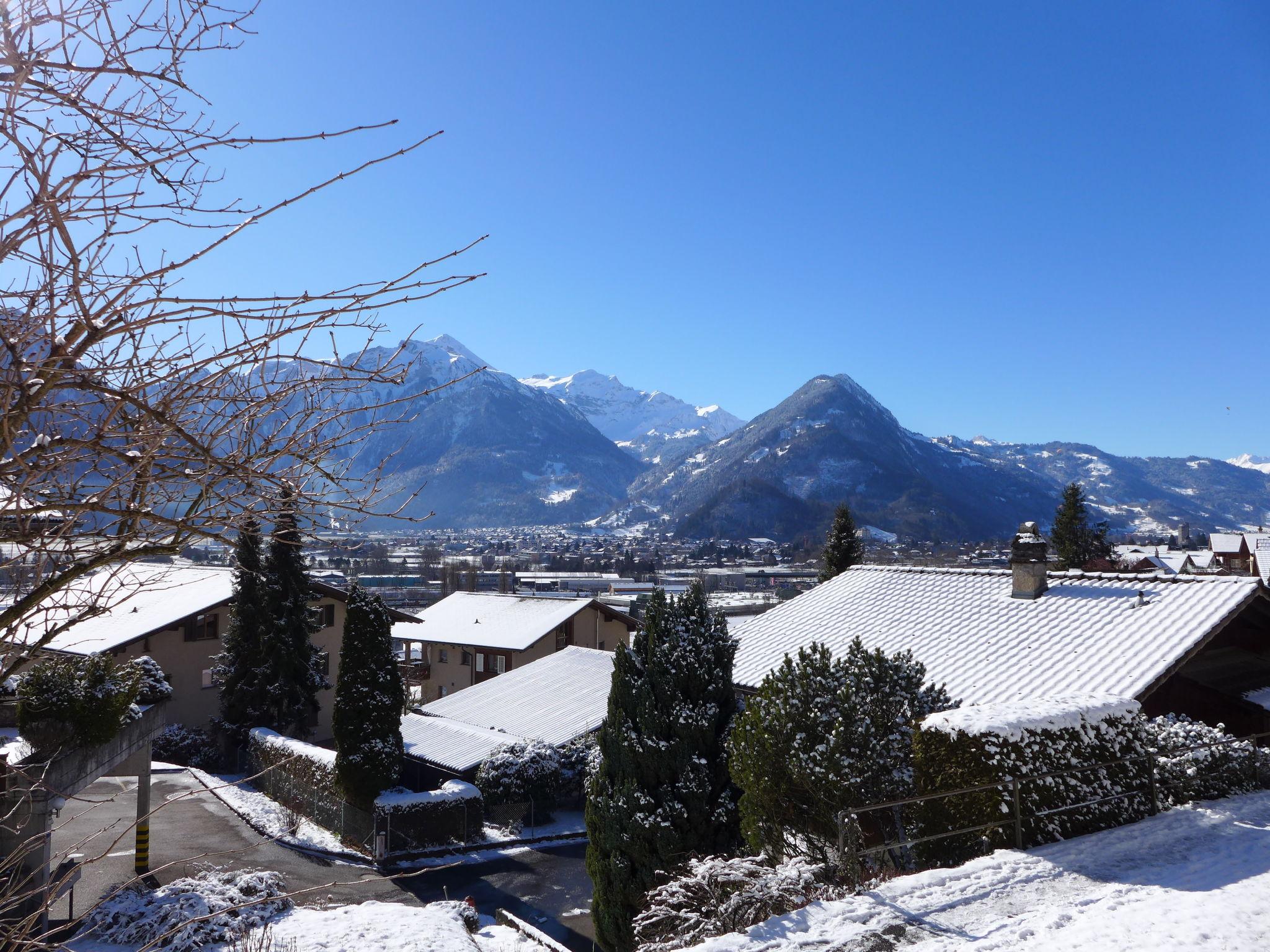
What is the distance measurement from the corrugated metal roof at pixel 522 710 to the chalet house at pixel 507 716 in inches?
1.1

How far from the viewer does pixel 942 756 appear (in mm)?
8719

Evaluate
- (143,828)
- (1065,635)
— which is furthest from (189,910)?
(1065,635)

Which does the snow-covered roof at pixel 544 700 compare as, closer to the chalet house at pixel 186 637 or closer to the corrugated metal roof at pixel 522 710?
the corrugated metal roof at pixel 522 710

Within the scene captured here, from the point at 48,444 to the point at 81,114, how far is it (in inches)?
37.6

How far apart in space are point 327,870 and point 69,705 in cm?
688

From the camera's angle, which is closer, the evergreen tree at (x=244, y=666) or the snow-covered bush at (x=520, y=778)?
the snow-covered bush at (x=520, y=778)

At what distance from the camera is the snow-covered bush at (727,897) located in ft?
23.0

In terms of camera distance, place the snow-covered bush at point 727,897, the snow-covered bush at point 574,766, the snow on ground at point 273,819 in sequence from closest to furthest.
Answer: the snow-covered bush at point 727,897 < the snow on ground at point 273,819 < the snow-covered bush at point 574,766

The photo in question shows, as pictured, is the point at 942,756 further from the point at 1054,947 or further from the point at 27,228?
the point at 27,228

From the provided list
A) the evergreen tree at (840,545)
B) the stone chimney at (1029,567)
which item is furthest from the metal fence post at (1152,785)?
the evergreen tree at (840,545)

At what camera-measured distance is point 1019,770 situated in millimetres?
8469

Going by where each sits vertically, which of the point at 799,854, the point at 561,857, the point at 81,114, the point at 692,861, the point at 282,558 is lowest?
the point at 561,857

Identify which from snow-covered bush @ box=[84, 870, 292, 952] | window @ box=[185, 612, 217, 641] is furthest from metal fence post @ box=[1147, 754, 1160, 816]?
window @ box=[185, 612, 217, 641]

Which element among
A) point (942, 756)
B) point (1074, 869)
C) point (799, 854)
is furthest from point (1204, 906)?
point (799, 854)
